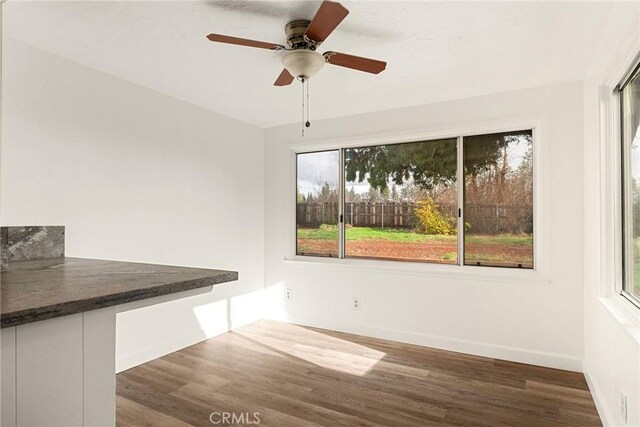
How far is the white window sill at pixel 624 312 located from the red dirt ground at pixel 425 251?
91cm

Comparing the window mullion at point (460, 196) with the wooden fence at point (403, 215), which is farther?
the window mullion at point (460, 196)

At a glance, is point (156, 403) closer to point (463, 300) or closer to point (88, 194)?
point (88, 194)

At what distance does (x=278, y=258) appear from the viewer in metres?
4.50

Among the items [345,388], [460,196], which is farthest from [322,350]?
[460,196]

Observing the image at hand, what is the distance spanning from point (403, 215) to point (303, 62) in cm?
212

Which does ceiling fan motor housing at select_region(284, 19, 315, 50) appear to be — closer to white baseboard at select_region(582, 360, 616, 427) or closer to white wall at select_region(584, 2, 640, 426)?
white wall at select_region(584, 2, 640, 426)

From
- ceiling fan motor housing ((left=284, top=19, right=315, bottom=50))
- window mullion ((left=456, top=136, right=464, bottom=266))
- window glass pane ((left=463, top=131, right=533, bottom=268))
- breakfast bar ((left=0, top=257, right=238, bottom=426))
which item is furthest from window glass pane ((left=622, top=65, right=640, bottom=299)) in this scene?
breakfast bar ((left=0, top=257, right=238, bottom=426))

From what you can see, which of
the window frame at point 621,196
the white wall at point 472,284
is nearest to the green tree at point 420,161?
the white wall at point 472,284

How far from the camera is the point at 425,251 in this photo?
3.75 metres

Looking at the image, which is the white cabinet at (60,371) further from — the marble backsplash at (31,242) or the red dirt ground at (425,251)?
the red dirt ground at (425,251)

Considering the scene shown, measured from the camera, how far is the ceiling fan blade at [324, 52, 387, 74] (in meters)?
2.16

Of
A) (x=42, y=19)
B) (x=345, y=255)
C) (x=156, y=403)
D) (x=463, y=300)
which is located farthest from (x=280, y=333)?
(x=42, y=19)

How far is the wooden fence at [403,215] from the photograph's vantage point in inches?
131

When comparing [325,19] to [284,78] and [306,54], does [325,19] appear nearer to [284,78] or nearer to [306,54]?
[306,54]
